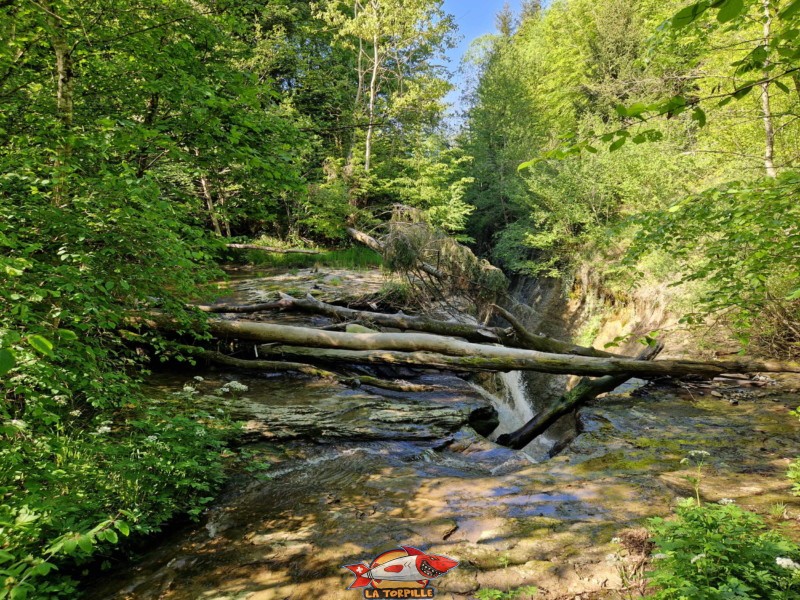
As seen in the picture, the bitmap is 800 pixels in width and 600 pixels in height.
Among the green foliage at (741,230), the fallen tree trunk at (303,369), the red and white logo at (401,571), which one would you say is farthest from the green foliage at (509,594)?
the fallen tree trunk at (303,369)

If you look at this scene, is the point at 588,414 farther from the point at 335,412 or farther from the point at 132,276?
the point at 132,276

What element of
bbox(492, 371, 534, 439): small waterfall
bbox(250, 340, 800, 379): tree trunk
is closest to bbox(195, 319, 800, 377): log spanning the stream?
bbox(250, 340, 800, 379): tree trunk

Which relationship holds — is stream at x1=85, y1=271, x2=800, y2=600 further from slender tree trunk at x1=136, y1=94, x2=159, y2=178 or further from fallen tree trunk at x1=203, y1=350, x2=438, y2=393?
slender tree trunk at x1=136, y1=94, x2=159, y2=178

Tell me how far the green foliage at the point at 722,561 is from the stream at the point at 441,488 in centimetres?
51

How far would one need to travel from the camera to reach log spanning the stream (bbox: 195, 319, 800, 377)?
6316mm

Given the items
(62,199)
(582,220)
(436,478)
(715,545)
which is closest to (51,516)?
(62,199)

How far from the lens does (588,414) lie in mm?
6250

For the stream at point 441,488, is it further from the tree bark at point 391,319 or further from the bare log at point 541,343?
the tree bark at point 391,319

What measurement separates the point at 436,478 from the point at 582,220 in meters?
14.3

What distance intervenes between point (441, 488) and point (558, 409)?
3519mm

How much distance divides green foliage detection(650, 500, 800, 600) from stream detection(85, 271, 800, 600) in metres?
0.51

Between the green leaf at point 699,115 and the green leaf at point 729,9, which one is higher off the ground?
the green leaf at point 729,9

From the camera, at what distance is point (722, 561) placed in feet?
6.22

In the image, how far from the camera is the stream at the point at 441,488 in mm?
2535
